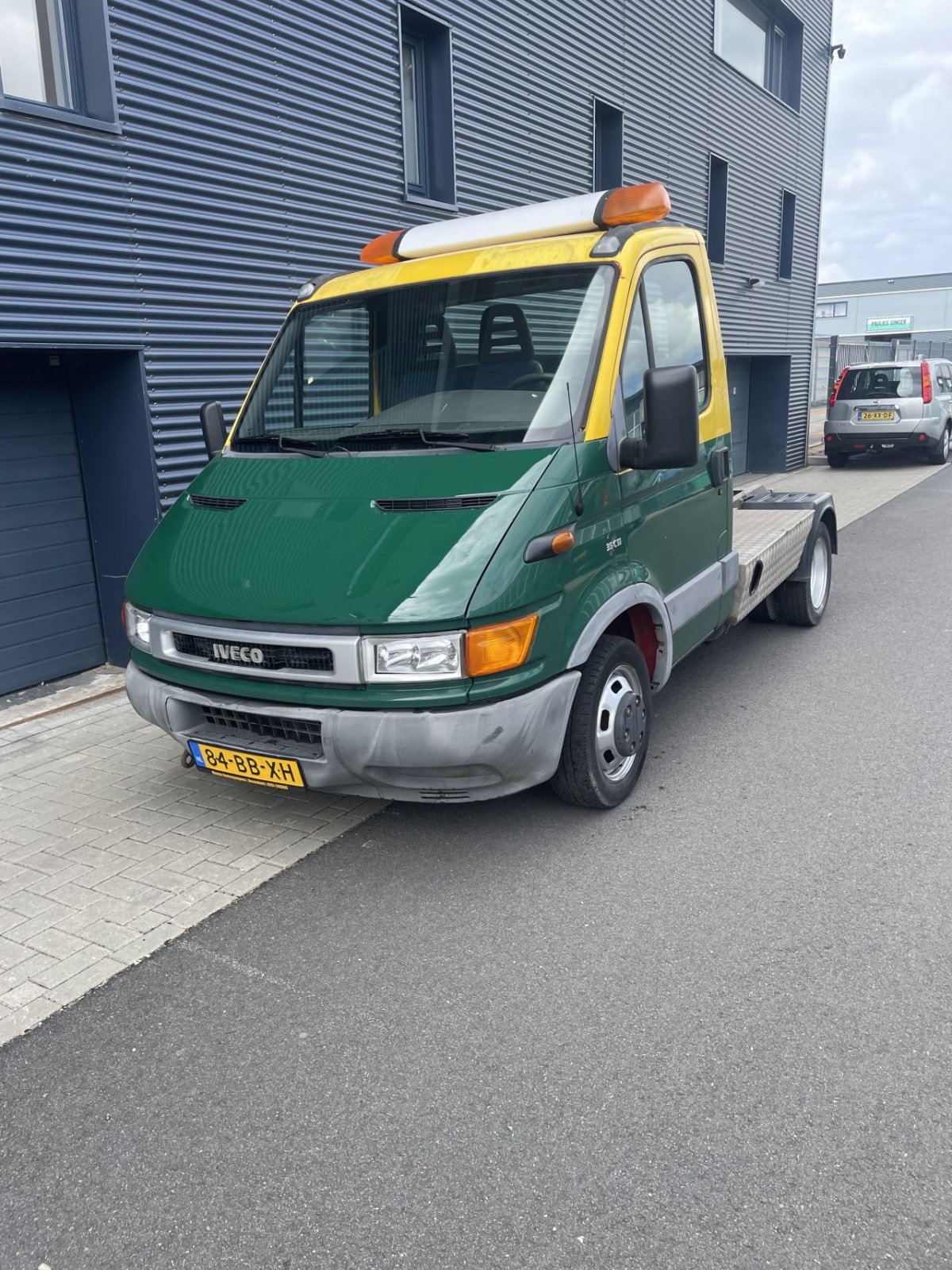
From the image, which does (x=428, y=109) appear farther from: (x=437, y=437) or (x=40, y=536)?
(x=437, y=437)

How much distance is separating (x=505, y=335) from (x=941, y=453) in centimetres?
1659

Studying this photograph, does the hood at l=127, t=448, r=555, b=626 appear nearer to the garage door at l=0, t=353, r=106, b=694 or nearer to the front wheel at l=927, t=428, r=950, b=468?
the garage door at l=0, t=353, r=106, b=694

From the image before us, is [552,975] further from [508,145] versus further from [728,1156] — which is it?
[508,145]

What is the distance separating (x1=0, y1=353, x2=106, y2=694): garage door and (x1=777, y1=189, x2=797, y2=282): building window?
15269 mm

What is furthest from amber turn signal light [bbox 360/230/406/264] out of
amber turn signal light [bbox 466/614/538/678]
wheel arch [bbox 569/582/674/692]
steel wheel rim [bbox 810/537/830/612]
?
steel wheel rim [bbox 810/537/830/612]

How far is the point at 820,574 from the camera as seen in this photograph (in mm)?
7379

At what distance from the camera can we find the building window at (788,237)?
18078 mm

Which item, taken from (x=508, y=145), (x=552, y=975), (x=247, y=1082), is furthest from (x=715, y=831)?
(x=508, y=145)

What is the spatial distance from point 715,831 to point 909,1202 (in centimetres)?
190

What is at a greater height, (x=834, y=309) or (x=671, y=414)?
(x=834, y=309)

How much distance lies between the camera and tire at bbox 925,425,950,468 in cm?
1814

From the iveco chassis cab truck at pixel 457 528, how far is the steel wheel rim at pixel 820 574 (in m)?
2.47

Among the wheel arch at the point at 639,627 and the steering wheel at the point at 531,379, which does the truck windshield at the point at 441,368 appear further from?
the wheel arch at the point at 639,627

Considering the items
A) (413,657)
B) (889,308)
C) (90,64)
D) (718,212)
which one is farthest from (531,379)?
(889,308)
